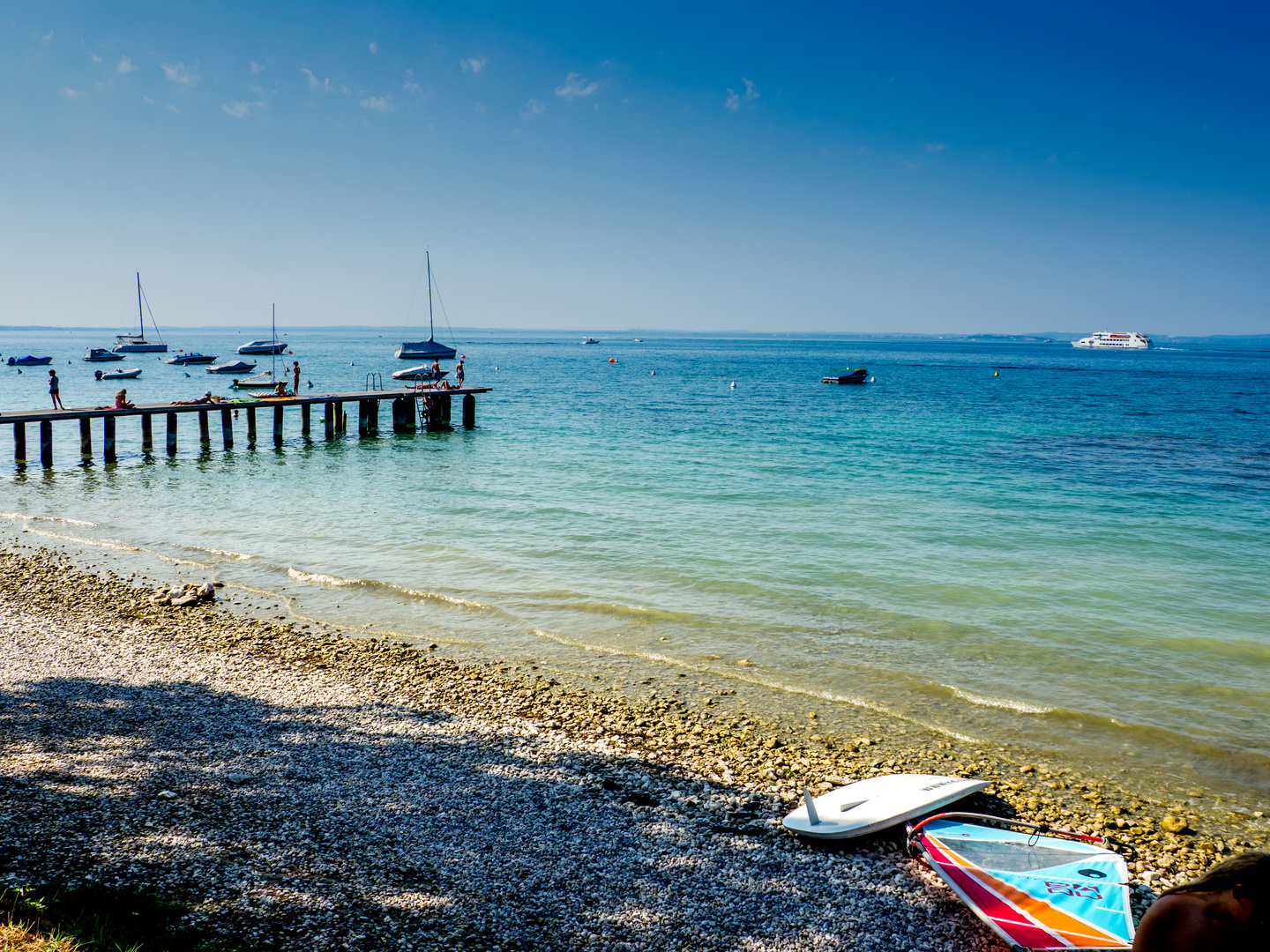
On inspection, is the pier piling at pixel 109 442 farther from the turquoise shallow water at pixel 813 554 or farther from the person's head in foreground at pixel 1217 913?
the person's head in foreground at pixel 1217 913

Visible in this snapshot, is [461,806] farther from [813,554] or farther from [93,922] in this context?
[813,554]

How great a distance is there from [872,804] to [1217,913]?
566 cm

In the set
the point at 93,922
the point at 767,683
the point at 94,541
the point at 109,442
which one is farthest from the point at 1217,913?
the point at 109,442

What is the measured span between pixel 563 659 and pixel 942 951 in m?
6.84

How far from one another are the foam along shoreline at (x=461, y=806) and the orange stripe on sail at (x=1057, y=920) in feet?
1.14

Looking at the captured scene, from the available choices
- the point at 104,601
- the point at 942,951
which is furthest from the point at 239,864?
the point at 104,601

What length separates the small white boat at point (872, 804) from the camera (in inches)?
267

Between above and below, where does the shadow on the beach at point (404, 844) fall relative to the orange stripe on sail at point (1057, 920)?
above

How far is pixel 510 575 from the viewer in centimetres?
1552

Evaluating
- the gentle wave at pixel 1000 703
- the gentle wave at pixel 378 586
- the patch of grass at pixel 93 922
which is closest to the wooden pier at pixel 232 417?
the gentle wave at pixel 378 586

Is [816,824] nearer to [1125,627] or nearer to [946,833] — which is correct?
[946,833]

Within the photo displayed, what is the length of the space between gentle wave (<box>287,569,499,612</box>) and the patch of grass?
840 cm

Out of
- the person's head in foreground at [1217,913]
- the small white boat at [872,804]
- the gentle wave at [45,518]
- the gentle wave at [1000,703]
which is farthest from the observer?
the gentle wave at [45,518]

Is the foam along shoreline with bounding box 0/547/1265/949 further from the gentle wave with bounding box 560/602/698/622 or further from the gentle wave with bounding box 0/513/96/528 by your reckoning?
the gentle wave with bounding box 0/513/96/528
